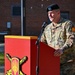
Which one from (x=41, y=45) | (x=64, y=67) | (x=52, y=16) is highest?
(x=52, y=16)

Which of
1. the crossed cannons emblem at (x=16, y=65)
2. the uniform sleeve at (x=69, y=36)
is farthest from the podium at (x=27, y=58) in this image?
the uniform sleeve at (x=69, y=36)

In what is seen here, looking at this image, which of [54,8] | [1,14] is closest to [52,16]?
[54,8]

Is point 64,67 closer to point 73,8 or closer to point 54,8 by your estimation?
point 54,8

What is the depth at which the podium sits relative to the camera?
347 cm

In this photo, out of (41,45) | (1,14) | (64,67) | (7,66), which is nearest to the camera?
(41,45)

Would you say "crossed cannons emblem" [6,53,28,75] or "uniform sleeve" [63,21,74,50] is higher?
"uniform sleeve" [63,21,74,50]

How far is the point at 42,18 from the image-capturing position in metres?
28.5

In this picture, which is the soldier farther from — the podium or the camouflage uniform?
the podium

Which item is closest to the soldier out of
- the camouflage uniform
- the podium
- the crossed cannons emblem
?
the camouflage uniform

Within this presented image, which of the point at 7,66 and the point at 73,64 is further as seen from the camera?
the point at 73,64

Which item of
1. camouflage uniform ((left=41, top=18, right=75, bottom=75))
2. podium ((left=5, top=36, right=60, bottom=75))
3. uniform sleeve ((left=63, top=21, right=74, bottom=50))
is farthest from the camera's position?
camouflage uniform ((left=41, top=18, right=75, bottom=75))

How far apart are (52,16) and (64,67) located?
61 centimetres

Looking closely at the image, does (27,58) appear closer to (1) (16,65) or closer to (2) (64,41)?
(1) (16,65)

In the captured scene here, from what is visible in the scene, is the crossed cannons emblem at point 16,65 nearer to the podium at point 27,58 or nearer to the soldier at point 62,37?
the podium at point 27,58
